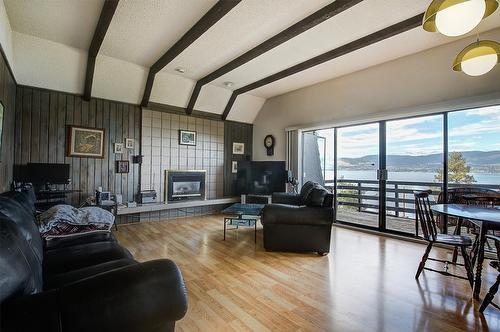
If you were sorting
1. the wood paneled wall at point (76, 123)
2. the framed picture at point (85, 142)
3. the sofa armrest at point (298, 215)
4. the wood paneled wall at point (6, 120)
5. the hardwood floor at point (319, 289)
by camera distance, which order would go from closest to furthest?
the hardwood floor at point (319, 289) → the wood paneled wall at point (6, 120) → the sofa armrest at point (298, 215) → the wood paneled wall at point (76, 123) → the framed picture at point (85, 142)

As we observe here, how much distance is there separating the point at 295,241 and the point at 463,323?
1.69 meters

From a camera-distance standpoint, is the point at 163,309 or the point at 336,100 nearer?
the point at 163,309

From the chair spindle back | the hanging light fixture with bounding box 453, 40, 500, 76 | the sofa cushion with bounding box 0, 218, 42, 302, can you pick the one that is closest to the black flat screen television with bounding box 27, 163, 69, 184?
the sofa cushion with bounding box 0, 218, 42, 302

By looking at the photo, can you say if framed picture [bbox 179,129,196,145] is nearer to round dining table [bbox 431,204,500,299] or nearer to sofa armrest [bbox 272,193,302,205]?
sofa armrest [bbox 272,193,302,205]

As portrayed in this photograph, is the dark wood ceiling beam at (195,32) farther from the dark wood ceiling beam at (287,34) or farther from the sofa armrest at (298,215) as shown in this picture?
the sofa armrest at (298,215)

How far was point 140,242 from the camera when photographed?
3.55 m

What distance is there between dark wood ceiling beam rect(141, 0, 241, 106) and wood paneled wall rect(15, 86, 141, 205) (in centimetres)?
105

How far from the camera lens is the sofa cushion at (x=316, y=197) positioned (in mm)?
3047

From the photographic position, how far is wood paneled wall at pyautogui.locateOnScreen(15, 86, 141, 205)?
380 cm

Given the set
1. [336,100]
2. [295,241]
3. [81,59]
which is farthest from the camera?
[336,100]

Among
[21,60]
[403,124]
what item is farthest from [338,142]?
[21,60]

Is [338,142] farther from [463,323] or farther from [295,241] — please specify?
[463,323]

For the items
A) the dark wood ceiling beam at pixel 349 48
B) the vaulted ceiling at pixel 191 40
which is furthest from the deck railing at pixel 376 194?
the dark wood ceiling beam at pixel 349 48

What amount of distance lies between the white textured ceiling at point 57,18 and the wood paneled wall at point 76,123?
114cm
